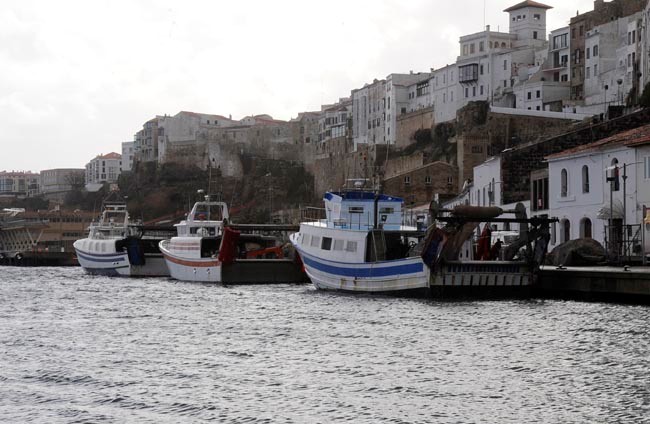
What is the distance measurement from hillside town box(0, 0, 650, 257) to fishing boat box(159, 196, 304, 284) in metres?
10.4

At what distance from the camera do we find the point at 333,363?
26.5 meters

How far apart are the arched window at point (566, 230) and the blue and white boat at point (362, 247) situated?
8940 mm

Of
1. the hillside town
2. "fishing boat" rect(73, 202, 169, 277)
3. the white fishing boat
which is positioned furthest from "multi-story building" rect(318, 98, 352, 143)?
the white fishing boat

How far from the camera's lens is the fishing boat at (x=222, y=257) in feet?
186

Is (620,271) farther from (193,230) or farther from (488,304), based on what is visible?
(193,230)

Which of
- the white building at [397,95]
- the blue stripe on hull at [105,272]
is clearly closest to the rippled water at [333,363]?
the blue stripe on hull at [105,272]

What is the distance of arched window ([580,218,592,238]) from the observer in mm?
50891

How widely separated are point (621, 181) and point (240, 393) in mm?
29202

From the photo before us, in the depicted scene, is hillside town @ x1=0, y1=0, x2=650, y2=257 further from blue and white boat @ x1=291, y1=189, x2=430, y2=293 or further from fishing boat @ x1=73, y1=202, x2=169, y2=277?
fishing boat @ x1=73, y1=202, x2=169, y2=277

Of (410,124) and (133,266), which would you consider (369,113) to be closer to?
(410,124)

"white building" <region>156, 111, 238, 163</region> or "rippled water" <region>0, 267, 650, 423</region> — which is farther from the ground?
"white building" <region>156, 111, 238, 163</region>

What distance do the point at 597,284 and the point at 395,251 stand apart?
10.5 metres

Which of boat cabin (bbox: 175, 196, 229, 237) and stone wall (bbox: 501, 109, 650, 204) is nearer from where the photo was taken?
boat cabin (bbox: 175, 196, 229, 237)

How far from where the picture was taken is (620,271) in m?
35.7
